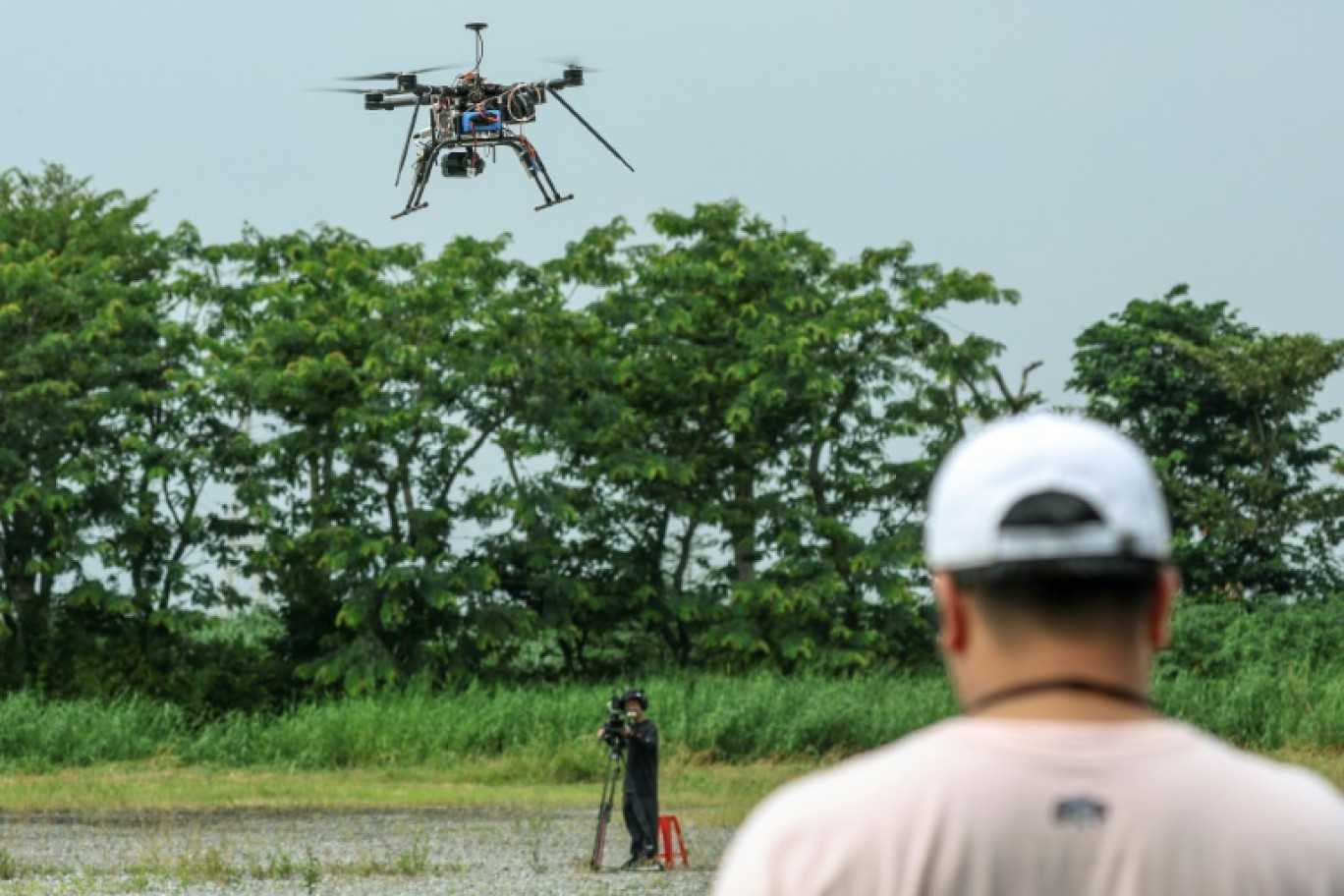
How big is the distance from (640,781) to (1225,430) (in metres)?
30.0

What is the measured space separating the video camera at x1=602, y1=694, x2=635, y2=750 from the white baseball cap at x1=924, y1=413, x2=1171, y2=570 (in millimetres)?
16713

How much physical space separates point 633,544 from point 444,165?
16.5 metres

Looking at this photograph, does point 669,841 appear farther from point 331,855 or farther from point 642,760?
point 331,855

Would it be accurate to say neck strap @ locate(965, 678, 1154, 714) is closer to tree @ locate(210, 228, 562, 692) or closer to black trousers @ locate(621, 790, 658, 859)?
black trousers @ locate(621, 790, 658, 859)

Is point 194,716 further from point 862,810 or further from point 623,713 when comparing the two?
point 862,810

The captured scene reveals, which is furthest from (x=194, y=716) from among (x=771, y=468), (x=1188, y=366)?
(x=1188, y=366)

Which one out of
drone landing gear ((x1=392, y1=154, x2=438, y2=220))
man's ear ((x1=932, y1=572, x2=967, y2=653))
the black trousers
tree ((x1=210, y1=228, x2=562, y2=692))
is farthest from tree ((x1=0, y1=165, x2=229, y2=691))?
man's ear ((x1=932, y1=572, x2=967, y2=653))

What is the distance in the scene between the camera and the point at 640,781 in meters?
18.9

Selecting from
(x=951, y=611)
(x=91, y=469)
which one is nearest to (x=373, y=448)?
(x=91, y=469)

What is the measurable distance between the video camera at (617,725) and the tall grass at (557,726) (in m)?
13.9

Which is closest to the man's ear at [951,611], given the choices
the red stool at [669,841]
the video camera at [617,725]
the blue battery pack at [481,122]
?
the video camera at [617,725]

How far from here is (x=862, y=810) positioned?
1.76 m

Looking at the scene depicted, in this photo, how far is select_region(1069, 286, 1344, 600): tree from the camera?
44.4m

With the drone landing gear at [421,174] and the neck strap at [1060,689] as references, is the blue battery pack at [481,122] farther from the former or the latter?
the neck strap at [1060,689]
